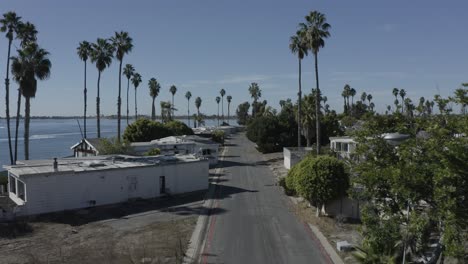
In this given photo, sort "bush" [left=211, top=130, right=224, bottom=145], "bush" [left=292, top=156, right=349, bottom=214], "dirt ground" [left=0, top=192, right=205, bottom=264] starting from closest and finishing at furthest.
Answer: "dirt ground" [left=0, top=192, right=205, bottom=264]
"bush" [left=292, top=156, right=349, bottom=214]
"bush" [left=211, top=130, right=224, bottom=145]

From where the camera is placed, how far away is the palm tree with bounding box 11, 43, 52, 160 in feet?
145

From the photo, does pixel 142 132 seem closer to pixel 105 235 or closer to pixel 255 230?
pixel 105 235

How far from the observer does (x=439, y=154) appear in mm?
13961

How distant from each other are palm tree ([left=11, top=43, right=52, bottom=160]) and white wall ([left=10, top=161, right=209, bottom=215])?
56.8 feet

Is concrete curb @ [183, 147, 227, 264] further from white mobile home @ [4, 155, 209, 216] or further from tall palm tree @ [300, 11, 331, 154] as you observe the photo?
tall palm tree @ [300, 11, 331, 154]

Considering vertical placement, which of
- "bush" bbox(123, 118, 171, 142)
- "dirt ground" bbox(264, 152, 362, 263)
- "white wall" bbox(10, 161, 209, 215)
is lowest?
"dirt ground" bbox(264, 152, 362, 263)

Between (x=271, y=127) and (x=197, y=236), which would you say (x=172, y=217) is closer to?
(x=197, y=236)

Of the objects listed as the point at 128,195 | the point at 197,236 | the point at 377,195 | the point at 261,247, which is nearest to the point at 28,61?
the point at 128,195

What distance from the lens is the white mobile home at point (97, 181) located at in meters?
30.6

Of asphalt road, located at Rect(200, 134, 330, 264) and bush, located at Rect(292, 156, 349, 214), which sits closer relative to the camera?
asphalt road, located at Rect(200, 134, 330, 264)

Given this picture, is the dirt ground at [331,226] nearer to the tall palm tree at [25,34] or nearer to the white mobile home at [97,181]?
the white mobile home at [97,181]

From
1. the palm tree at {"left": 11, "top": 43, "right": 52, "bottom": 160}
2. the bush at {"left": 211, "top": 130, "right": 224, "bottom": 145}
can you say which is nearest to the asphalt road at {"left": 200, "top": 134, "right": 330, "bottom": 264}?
the palm tree at {"left": 11, "top": 43, "right": 52, "bottom": 160}

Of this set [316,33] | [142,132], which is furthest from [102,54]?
[316,33]

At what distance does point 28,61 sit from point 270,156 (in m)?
42.3
